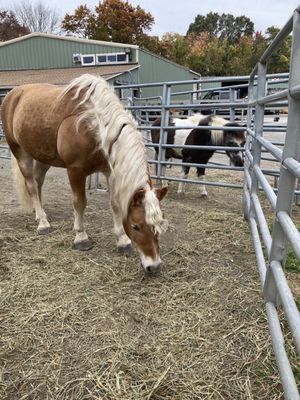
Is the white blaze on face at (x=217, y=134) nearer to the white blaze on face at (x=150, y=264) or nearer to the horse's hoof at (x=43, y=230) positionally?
the horse's hoof at (x=43, y=230)

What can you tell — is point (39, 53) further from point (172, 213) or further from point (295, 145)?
point (295, 145)

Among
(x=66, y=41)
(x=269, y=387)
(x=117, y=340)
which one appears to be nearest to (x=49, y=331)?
(x=117, y=340)

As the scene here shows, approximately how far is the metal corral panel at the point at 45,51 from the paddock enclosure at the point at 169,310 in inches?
822

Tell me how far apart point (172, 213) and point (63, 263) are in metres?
Answer: 1.73

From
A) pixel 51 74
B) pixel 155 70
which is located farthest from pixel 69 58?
pixel 155 70

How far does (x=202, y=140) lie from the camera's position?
205 inches

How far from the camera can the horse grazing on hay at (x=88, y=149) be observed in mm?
2475

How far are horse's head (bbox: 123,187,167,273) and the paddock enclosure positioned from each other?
239 mm

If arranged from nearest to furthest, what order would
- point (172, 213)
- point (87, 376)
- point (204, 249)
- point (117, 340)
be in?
point (87, 376)
point (117, 340)
point (204, 249)
point (172, 213)

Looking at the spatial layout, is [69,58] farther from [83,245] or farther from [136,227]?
[136,227]

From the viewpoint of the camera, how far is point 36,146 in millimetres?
3461

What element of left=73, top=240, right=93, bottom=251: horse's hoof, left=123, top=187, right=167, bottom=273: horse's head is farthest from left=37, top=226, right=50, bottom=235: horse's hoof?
left=123, top=187, right=167, bottom=273: horse's head

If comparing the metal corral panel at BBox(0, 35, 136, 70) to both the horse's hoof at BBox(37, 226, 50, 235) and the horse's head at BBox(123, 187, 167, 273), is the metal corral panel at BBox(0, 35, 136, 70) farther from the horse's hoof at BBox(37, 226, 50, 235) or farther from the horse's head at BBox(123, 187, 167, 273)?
the horse's head at BBox(123, 187, 167, 273)

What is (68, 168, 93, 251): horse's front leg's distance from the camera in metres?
3.09
